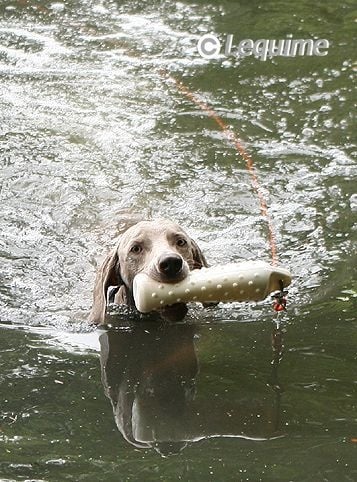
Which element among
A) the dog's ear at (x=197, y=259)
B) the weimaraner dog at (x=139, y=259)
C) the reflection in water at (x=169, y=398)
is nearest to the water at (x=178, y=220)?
the reflection in water at (x=169, y=398)

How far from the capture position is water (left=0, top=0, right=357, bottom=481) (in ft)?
13.9

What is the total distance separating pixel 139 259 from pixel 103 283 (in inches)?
12.4

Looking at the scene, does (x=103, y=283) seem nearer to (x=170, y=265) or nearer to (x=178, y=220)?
(x=170, y=265)

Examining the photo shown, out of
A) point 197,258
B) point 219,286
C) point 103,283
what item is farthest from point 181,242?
point 219,286

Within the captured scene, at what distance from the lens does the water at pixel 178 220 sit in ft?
13.9

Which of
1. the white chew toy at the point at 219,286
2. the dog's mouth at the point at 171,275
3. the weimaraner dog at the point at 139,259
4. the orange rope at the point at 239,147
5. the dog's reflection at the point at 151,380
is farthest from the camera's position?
the orange rope at the point at 239,147

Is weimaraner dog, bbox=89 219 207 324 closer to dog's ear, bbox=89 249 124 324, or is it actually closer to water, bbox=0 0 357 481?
dog's ear, bbox=89 249 124 324

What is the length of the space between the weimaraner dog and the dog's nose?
133 millimetres

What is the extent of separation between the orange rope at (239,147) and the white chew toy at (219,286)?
1.39 m

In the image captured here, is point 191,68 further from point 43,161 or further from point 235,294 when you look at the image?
point 235,294

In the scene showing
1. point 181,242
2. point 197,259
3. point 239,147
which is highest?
point 181,242

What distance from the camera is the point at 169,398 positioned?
15.5ft

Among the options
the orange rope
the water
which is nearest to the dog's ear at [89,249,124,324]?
the water

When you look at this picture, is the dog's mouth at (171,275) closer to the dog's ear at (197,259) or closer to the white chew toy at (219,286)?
the white chew toy at (219,286)
